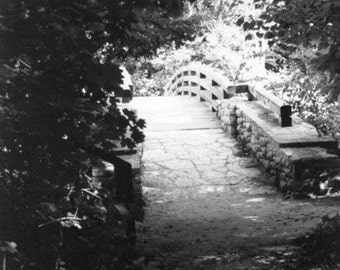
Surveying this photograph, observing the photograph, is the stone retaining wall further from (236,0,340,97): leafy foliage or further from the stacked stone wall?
(236,0,340,97): leafy foliage

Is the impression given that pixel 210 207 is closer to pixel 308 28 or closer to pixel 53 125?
pixel 308 28

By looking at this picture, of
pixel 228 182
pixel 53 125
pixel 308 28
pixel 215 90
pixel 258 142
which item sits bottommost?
pixel 228 182

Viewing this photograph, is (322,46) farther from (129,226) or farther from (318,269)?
(129,226)

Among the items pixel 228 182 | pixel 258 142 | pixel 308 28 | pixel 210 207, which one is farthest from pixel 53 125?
pixel 258 142

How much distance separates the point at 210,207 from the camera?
7266 mm

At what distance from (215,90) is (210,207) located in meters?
5.63

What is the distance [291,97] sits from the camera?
10.7 metres

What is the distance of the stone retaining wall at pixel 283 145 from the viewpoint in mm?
7184

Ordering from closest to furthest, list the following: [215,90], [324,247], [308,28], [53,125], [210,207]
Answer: [53,125] < [324,247] < [308,28] < [210,207] < [215,90]

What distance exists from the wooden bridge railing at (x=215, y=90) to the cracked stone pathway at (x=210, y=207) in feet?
2.80

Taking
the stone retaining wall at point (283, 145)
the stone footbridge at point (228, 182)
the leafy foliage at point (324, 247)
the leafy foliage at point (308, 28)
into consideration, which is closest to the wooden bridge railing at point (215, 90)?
the stone footbridge at point (228, 182)

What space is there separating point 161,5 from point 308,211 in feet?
12.5

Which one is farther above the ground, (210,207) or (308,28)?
(308,28)

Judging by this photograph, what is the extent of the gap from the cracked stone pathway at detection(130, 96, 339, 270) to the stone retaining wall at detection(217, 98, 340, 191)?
0.25 m
